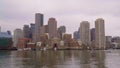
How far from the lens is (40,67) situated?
70250 millimetres

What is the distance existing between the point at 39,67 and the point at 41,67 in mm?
484

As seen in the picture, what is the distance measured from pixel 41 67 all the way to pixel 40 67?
10.0 inches

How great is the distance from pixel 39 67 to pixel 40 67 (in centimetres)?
25

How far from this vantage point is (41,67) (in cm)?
7019

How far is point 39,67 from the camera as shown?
230 feet
